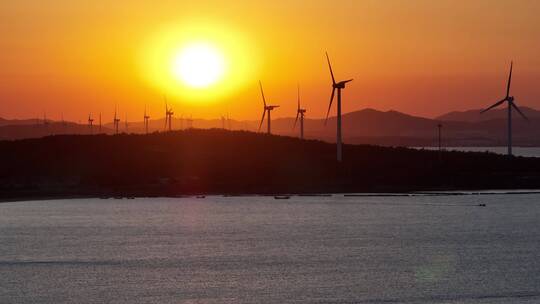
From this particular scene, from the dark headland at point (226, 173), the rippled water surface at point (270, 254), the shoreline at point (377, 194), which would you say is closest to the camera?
the rippled water surface at point (270, 254)

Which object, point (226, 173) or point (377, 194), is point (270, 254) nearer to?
point (377, 194)

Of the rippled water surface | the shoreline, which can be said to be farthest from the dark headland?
the rippled water surface

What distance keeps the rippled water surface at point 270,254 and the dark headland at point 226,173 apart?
33.8 metres

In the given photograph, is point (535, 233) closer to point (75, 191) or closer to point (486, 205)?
point (486, 205)

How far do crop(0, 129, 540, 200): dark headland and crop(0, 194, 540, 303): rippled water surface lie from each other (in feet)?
111

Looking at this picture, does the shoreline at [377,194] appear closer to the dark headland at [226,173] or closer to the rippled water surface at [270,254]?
the dark headland at [226,173]

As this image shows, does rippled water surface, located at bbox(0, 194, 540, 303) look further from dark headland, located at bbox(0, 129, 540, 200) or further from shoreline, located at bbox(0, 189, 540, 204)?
dark headland, located at bbox(0, 129, 540, 200)

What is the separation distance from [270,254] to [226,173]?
101m

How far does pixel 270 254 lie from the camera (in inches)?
3098

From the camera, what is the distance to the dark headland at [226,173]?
16888 cm

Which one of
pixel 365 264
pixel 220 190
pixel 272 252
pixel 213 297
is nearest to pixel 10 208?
pixel 220 190

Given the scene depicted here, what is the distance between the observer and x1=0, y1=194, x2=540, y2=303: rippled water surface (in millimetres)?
59750

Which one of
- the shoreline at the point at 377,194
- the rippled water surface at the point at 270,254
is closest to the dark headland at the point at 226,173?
the shoreline at the point at 377,194

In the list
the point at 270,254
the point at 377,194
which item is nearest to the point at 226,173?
the point at 377,194
